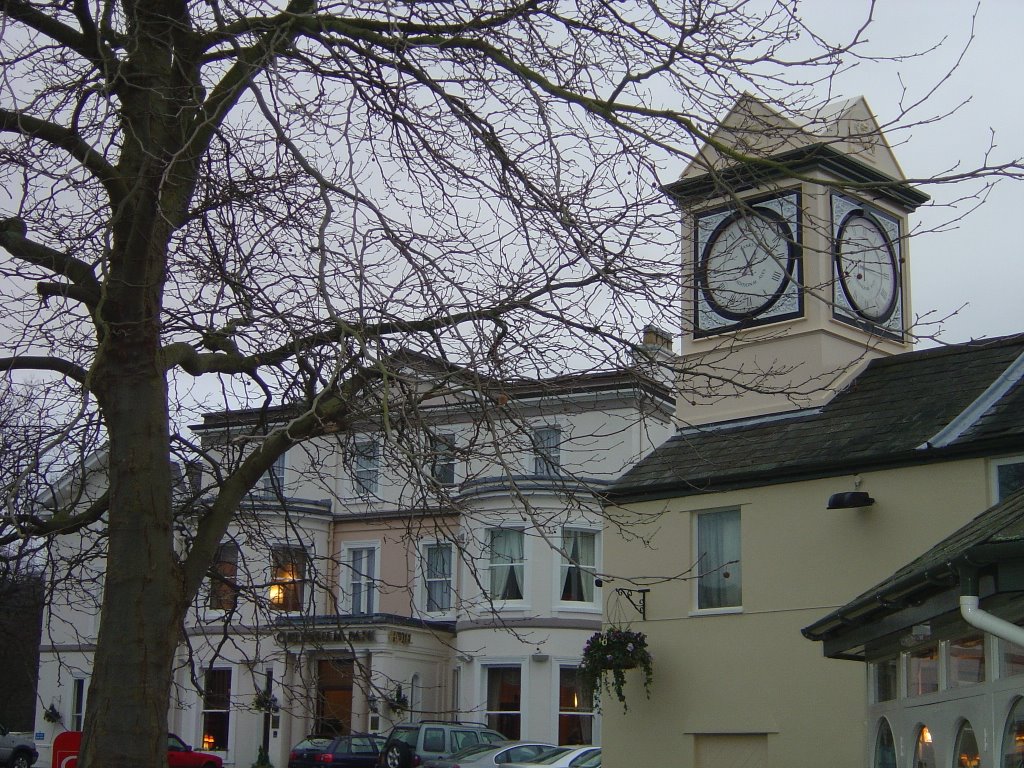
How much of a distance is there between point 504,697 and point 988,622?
27.2 meters

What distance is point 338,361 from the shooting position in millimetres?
7137

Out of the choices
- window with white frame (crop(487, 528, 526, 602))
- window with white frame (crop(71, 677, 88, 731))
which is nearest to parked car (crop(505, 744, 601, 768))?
window with white frame (crop(487, 528, 526, 602))

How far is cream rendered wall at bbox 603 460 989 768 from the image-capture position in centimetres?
1669

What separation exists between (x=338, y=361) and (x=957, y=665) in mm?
4308

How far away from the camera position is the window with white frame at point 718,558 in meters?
18.7

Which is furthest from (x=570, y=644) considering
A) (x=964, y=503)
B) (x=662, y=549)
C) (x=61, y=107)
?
(x=61, y=107)

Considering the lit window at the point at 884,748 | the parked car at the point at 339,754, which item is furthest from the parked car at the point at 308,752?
the lit window at the point at 884,748

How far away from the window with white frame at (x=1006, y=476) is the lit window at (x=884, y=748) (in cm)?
644

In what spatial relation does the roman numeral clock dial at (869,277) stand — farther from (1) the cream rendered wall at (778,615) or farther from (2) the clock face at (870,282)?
(1) the cream rendered wall at (778,615)

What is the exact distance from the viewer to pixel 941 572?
296 inches

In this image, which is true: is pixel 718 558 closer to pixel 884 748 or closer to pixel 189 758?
pixel 884 748

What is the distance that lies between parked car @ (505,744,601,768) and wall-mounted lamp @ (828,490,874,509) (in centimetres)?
770

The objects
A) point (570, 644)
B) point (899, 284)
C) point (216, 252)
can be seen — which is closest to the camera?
point (216, 252)

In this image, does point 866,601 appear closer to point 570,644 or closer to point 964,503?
point 964,503
